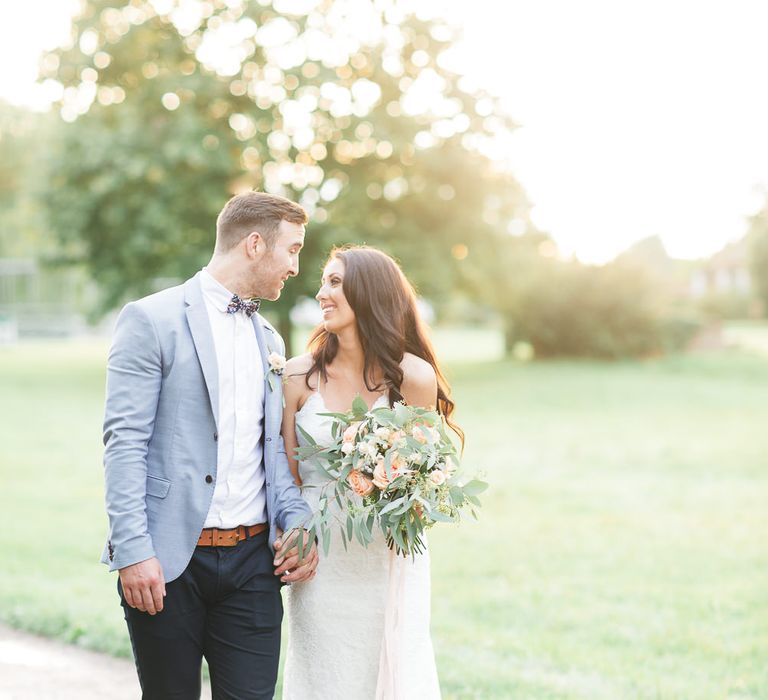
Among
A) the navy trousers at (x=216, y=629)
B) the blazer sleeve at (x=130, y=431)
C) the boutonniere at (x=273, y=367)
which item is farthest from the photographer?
the boutonniere at (x=273, y=367)

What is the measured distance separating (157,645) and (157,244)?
22398mm

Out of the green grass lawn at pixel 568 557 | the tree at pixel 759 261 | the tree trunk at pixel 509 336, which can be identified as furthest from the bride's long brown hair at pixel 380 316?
the tree at pixel 759 261

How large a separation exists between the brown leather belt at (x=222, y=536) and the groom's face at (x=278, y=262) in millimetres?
818

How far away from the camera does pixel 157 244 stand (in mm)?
24703

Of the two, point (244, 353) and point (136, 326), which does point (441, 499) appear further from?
point (136, 326)

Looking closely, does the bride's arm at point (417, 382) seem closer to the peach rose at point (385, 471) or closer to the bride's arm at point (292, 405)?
the bride's arm at point (292, 405)

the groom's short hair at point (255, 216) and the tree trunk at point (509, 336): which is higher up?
the groom's short hair at point (255, 216)

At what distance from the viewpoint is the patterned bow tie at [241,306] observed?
339 cm

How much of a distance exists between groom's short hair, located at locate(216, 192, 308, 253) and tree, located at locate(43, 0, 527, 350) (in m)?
19.8

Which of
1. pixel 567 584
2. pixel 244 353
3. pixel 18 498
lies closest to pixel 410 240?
pixel 18 498

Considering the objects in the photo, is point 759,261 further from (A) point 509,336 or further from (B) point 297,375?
(B) point 297,375

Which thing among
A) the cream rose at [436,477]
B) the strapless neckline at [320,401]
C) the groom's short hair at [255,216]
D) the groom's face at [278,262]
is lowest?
the cream rose at [436,477]

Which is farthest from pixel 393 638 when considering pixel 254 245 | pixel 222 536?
pixel 254 245

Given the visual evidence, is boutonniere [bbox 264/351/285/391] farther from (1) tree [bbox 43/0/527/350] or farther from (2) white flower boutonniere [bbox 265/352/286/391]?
(1) tree [bbox 43/0/527/350]
